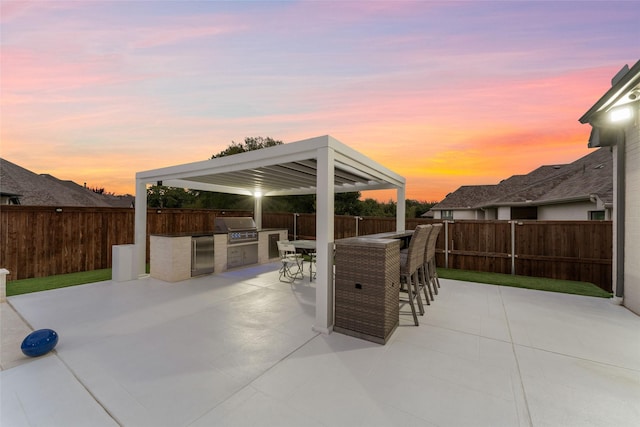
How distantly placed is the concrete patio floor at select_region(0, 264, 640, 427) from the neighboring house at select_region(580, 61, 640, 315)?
57cm

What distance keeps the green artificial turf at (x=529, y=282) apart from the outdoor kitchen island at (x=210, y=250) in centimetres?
566

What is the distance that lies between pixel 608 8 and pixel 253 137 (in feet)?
70.3

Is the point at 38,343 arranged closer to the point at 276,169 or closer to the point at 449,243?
the point at 276,169

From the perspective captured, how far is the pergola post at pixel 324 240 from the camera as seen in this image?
3471 mm

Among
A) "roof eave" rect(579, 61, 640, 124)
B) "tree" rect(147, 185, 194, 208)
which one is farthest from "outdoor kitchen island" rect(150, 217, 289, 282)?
"tree" rect(147, 185, 194, 208)

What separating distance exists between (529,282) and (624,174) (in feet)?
9.52

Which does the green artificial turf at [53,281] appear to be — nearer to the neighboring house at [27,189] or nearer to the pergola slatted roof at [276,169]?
the pergola slatted roof at [276,169]

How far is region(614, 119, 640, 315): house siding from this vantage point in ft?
13.9

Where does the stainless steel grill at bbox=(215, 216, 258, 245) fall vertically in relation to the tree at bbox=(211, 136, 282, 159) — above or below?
below

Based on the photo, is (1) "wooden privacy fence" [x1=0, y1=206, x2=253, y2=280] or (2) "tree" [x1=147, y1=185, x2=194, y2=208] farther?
(2) "tree" [x1=147, y1=185, x2=194, y2=208]

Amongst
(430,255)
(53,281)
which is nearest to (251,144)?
(53,281)

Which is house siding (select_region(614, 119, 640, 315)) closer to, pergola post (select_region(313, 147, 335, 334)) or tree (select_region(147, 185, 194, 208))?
pergola post (select_region(313, 147, 335, 334))

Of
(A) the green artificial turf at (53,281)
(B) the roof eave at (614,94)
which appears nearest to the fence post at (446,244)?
(B) the roof eave at (614,94)

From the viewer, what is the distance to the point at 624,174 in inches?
181
